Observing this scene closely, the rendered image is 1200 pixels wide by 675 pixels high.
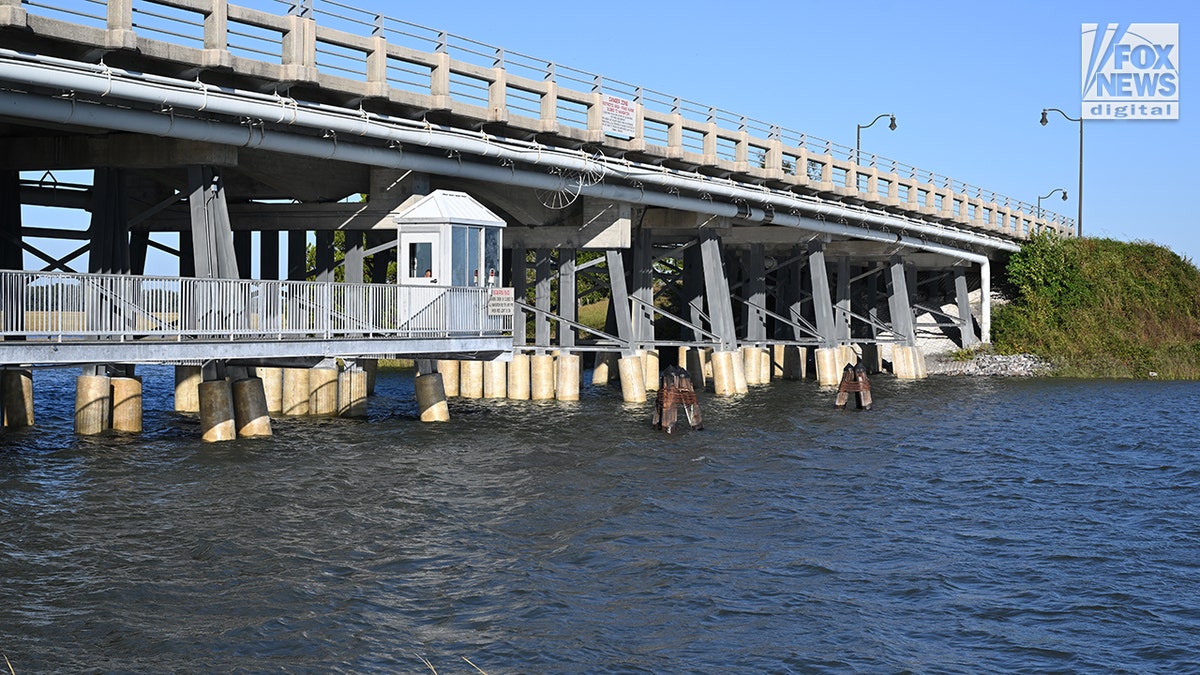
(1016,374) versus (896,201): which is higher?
(896,201)

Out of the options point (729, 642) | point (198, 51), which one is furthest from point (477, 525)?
point (198, 51)

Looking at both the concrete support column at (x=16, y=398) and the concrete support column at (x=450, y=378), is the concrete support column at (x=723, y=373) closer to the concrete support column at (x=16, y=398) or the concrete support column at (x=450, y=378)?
the concrete support column at (x=450, y=378)

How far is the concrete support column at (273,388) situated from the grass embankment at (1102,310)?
117 ft

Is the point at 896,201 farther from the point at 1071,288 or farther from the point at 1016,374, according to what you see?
the point at 1071,288

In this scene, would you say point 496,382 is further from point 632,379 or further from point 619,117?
point 619,117

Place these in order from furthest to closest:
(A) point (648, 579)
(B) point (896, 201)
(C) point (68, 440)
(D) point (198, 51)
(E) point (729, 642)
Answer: (B) point (896, 201) < (C) point (68, 440) < (D) point (198, 51) < (A) point (648, 579) < (E) point (729, 642)

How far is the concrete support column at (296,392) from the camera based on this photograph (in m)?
32.1

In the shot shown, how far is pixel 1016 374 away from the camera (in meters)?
56.7

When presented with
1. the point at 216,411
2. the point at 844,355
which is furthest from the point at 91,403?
the point at 844,355

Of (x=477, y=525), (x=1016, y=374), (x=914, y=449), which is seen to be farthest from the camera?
(x=1016, y=374)

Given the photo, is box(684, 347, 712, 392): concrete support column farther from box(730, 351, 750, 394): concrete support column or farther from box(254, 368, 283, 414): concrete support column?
box(254, 368, 283, 414): concrete support column

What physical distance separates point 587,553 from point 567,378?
21.0 metres

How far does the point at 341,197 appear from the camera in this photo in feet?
106

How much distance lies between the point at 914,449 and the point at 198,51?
54.4ft
